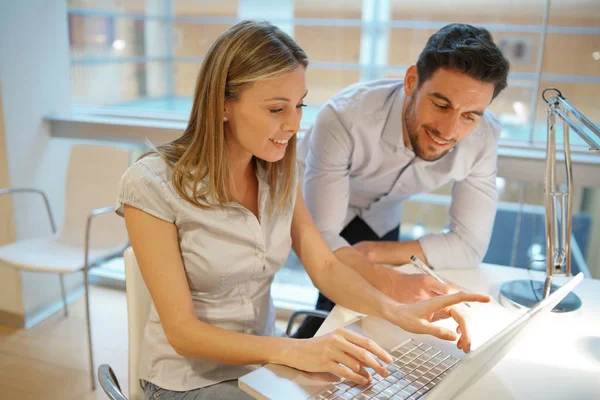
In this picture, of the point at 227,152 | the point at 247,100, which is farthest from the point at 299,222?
the point at 247,100

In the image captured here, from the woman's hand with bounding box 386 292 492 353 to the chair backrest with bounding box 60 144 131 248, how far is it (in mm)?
1808

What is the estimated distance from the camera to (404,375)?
3.27 ft

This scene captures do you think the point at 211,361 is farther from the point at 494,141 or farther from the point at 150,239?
the point at 494,141

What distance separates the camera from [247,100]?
1.22 m

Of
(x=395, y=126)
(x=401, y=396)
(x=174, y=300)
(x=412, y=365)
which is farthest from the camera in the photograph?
(x=395, y=126)

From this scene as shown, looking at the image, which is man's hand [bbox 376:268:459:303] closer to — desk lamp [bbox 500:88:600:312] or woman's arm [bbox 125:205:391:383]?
desk lamp [bbox 500:88:600:312]

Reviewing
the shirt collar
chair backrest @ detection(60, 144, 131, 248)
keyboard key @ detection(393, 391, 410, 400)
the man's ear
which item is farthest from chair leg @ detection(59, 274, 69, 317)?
keyboard key @ detection(393, 391, 410, 400)

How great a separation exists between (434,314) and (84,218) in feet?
6.84

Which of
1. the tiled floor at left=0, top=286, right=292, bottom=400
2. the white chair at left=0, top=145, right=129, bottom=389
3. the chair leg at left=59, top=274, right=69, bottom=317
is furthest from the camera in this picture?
the chair leg at left=59, top=274, right=69, bottom=317

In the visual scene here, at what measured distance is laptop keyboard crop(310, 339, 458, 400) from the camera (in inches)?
36.7

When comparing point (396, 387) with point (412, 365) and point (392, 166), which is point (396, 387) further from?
point (392, 166)

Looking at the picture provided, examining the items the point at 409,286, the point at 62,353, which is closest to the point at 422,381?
the point at 409,286

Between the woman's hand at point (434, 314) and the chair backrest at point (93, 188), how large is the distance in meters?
1.81

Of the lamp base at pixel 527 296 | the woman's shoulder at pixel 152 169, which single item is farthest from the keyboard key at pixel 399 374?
the woman's shoulder at pixel 152 169
